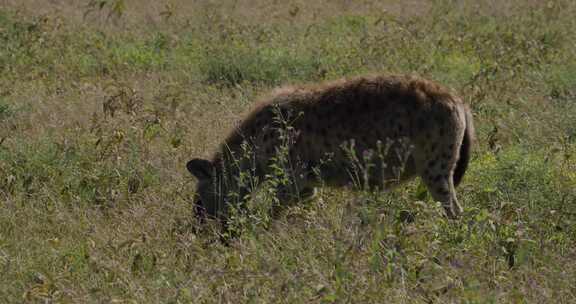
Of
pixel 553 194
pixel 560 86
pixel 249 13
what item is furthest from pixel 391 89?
pixel 249 13

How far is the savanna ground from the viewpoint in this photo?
486 centimetres

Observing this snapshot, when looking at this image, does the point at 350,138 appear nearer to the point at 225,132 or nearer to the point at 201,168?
the point at 201,168

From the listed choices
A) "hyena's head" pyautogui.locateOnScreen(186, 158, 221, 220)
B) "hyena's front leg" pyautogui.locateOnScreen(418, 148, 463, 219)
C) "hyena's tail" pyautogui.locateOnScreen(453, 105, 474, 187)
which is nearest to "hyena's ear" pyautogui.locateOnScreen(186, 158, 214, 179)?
"hyena's head" pyautogui.locateOnScreen(186, 158, 221, 220)

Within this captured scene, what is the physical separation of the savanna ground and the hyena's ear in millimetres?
290

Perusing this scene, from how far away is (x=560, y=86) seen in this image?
10.0m

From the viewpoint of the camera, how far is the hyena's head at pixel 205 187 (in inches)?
263

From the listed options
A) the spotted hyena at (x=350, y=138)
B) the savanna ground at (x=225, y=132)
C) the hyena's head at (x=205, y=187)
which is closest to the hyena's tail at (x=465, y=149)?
the spotted hyena at (x=350, y=138)

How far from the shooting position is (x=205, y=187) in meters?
6.79

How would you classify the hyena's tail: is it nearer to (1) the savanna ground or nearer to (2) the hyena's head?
(1) the savanna ground

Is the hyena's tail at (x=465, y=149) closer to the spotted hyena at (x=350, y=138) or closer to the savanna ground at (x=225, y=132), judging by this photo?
the spotted hyena at (x=350, y=138)

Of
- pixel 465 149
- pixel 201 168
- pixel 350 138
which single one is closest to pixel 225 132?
pixel 201 168

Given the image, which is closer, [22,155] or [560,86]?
[22,155]

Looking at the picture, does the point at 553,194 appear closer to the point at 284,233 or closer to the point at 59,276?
the point at 284,233

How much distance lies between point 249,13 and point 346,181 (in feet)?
30.5
